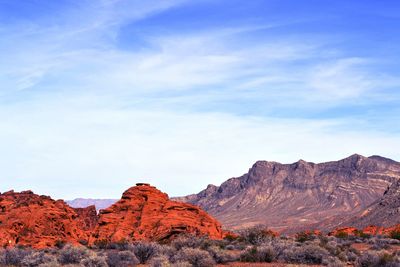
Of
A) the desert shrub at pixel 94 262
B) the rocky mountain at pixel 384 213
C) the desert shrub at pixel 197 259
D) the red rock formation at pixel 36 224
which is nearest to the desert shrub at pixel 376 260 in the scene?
the desert shrub at pixel 197 259

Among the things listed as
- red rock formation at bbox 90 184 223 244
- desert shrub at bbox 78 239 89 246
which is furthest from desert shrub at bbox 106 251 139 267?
desert shrub at bbox 78 239 89 246

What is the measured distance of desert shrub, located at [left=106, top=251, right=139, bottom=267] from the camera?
991 inches

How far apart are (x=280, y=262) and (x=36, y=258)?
41.2 ft

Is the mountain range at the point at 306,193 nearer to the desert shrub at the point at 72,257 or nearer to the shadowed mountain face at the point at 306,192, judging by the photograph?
the shadowed mountain face at the point at 306,192

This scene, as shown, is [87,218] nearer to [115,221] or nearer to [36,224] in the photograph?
[115,221]

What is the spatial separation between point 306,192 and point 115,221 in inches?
4895

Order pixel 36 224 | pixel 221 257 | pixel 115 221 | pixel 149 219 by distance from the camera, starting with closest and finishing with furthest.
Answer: pixel 221 257
pixel 36 224
pixel 149 219
pixel 115 221

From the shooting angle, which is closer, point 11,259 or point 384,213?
point 11,259

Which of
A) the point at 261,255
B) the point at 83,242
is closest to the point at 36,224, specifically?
the point at 83,242

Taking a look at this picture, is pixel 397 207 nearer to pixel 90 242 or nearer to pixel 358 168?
pixel 90 242

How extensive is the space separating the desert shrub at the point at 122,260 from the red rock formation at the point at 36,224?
25307 mm

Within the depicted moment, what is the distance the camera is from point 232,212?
176 metres

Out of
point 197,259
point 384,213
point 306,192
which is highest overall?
point 306,192

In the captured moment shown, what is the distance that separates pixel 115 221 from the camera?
198 ft
